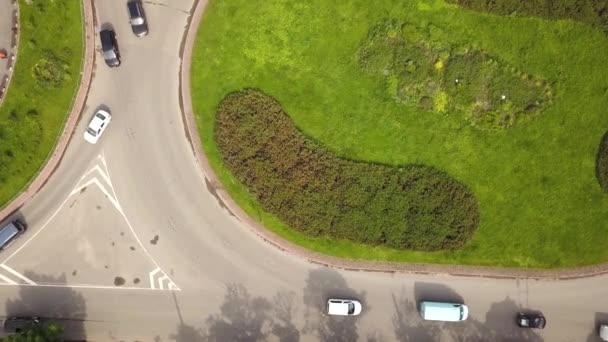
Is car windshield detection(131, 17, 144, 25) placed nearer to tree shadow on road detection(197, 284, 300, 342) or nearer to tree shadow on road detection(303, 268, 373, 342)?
tree shadow on road detection(197, 284, 300, 342)

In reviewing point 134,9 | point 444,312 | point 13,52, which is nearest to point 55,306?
point 13,52

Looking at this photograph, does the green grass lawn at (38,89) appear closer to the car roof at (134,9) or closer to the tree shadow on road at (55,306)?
the car roof at (134,9)

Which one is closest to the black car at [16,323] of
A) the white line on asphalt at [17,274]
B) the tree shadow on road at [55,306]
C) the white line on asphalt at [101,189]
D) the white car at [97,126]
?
the tree shadow on road at [55,306]

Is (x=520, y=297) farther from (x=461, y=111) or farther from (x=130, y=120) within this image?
(x=130, y=120)

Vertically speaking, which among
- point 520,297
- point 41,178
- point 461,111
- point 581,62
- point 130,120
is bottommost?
point 520,297

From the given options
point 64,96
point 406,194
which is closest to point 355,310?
point 406,194
